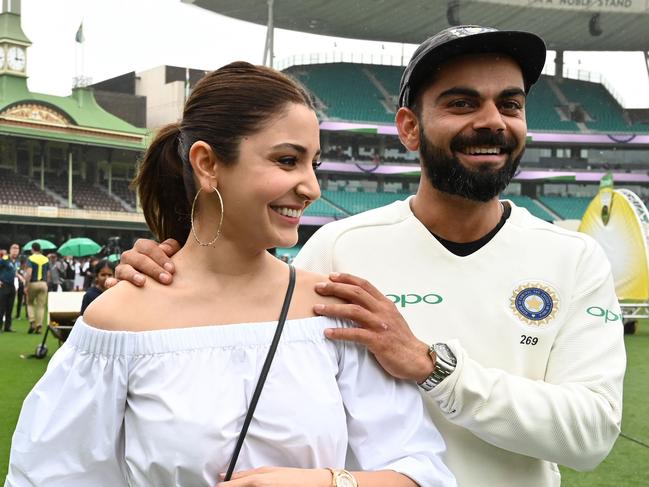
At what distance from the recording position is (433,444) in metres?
1.72

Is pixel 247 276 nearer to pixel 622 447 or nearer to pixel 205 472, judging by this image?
pixel 205 472

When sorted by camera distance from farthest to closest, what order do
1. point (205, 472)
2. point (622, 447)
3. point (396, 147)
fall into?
point (396, 147) → point (622, 447) → point (205, 472)

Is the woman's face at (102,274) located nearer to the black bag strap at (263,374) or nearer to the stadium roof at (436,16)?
the black bag strap at (263,374)

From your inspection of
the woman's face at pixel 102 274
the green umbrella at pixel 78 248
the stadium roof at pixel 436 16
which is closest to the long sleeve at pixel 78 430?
the woman's face at pixel 102 274

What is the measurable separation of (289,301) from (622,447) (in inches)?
213

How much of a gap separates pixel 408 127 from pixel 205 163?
692 millimetres

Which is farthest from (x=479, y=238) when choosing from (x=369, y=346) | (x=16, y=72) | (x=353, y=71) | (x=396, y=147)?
(x=353, y=71)

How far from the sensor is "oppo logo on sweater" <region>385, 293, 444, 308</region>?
6.59 ft

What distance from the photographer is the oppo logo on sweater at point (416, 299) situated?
2.01 m

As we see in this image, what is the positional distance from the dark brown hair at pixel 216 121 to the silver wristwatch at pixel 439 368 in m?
0.63

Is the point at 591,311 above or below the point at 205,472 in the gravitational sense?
above

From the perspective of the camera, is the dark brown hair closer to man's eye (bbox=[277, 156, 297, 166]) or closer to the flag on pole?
man's eye (bbox=[277, 156, 297, 166])

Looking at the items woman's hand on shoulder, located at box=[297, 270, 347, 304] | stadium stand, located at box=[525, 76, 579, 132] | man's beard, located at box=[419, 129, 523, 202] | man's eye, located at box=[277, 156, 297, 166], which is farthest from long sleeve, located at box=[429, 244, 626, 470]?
stadium stand, located at box=[525, 76, 579, 132]

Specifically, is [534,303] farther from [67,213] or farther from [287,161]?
[67,213]
